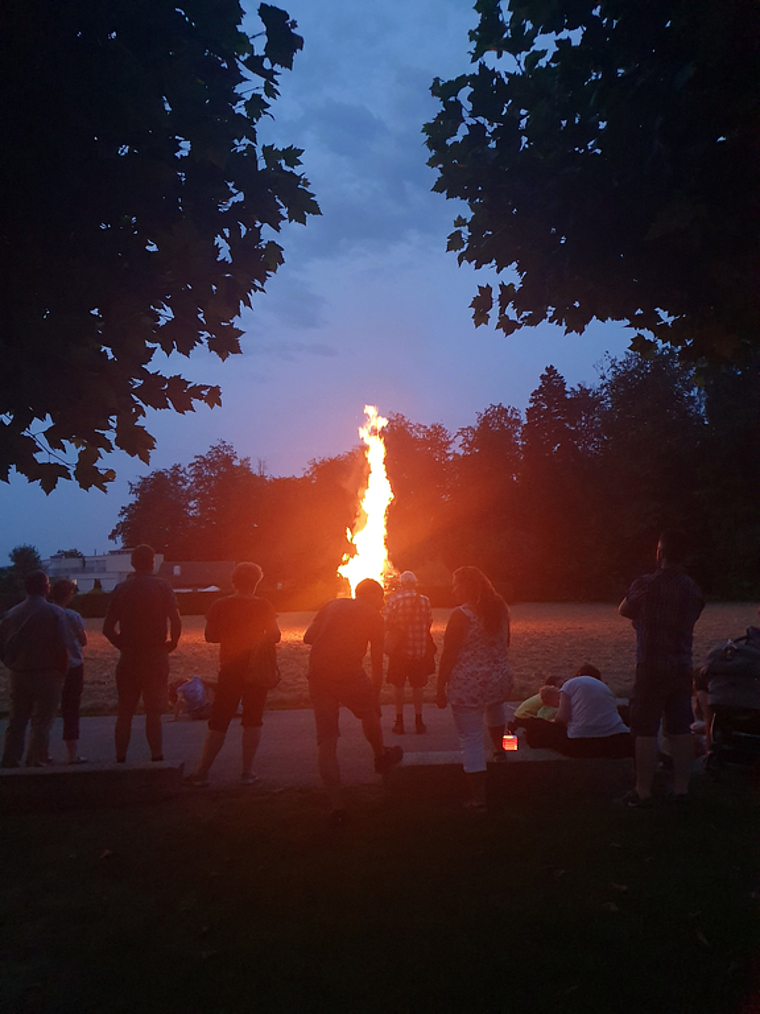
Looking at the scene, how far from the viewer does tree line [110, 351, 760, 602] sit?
4684cm

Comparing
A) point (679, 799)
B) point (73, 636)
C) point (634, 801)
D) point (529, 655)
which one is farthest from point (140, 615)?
point (529, 655)

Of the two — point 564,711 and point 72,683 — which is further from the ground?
point 72,683

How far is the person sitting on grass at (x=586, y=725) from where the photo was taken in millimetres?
6852

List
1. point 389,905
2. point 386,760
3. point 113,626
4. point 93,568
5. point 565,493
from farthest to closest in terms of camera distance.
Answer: point 93,568 → point 565,493 → point 113,626 → point 386,760 → point 389,905

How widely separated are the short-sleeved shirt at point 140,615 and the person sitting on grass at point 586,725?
374 cm

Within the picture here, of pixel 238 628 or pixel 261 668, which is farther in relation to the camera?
pixel 238 628

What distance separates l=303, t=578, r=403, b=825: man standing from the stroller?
3087 millimetres

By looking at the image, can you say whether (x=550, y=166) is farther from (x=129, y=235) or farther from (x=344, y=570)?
(x=344, y=570)

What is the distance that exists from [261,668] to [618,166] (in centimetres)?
484

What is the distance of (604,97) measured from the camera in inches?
218

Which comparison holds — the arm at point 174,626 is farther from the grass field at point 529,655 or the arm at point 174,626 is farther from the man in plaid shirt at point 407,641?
the grass field at point 529,655

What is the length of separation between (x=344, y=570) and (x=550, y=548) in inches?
1334

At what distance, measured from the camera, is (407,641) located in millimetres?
9539

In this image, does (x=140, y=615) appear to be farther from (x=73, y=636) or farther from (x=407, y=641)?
(x=407, y=641)
